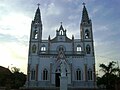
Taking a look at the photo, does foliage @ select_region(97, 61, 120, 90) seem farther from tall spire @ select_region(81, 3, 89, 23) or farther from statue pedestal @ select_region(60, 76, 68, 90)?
statue pedestal @ select_region(60, 76, 68, 90)

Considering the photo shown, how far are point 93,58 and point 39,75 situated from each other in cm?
1126

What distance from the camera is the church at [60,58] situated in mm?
35562

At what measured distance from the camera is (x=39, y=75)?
36.1m

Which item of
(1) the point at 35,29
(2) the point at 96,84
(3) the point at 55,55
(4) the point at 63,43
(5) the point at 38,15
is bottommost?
(2) the point at 96,84

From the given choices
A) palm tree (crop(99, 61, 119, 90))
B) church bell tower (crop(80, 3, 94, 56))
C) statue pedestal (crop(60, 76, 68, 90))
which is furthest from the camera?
church bell tower (crop(80, 3, 94, 56))

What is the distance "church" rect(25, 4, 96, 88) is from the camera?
1400 inches

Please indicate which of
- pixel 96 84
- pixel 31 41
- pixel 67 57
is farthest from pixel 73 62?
pixel 31 41

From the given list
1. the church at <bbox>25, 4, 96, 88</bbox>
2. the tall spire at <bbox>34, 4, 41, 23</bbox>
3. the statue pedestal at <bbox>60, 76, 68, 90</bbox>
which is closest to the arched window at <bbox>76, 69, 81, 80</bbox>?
the church at <bbox>25, 4, 96, 88</bbox>

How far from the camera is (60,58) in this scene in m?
36.2

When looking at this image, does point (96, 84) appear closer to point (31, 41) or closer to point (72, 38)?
point (72, 38)

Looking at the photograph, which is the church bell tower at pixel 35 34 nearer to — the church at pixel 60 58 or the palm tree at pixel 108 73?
the church at pixel 60 58

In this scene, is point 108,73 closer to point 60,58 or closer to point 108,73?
point 108,73

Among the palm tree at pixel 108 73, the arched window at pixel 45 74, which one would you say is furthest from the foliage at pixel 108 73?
the arched window at pixel 45 74

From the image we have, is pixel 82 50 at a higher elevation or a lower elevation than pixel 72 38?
lower
